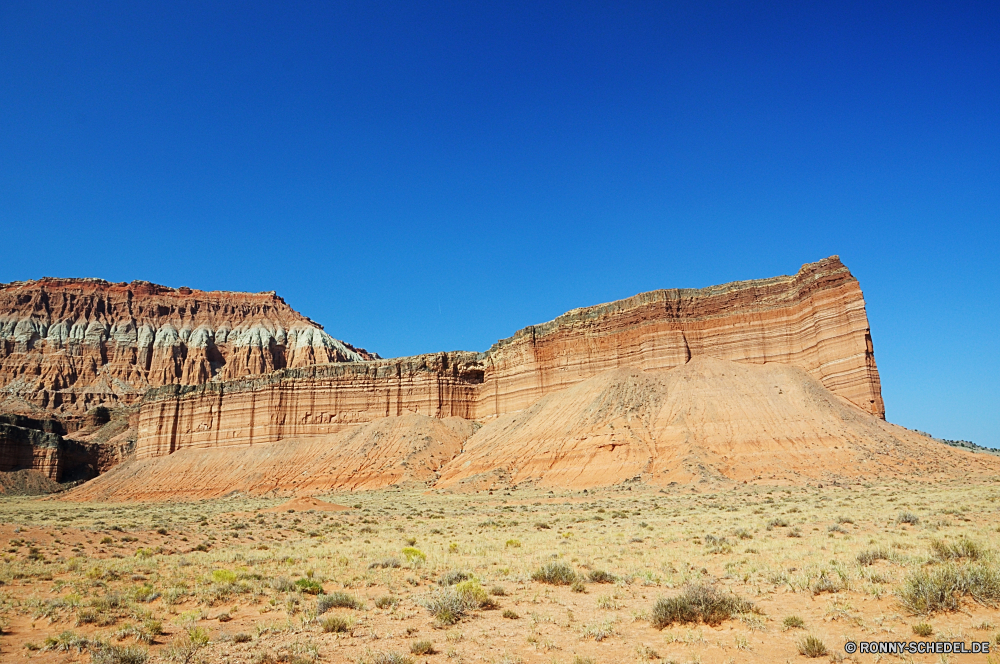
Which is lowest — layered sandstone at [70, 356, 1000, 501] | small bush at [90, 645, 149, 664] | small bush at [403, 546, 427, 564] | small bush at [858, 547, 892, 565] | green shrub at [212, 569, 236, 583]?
small bush at [403, 546, 427, 564]

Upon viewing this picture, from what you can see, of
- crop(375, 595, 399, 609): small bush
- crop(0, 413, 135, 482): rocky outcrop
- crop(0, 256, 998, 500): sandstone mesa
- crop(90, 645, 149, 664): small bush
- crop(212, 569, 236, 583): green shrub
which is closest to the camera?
crop(90, 645, 149, 664): small bush

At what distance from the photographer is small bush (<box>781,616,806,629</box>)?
28.3 feet

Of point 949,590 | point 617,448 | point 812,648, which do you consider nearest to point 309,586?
point 812,648

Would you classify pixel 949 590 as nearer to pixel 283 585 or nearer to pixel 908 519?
pixel 908 519

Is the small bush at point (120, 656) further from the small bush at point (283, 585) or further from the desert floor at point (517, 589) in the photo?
the small bush at point (283, 585)

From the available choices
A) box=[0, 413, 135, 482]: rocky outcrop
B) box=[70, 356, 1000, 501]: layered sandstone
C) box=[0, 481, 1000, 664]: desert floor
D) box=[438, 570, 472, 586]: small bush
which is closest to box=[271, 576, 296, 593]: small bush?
box=[0, 481, 1000, 664]: desert floor

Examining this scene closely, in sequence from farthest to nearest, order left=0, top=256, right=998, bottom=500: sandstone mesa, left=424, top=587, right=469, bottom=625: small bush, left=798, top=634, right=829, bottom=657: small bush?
left=0, top=256, right=998, bottom=500: sandstone mesa, left=424, top=587, right=469, bottom=625: small bush, left=798, top=634, right=829, bottom=657: small bush

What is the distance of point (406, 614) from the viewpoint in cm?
1045

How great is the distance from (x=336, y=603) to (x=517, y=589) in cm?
344

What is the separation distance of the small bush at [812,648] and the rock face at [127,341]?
11600 cm

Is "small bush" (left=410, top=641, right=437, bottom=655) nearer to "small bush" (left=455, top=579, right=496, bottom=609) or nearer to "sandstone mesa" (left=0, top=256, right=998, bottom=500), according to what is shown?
"small bush" (left=455, top=579, right=496, bottom=609)

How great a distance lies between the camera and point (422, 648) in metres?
8.36

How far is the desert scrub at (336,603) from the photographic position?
35.3 feet

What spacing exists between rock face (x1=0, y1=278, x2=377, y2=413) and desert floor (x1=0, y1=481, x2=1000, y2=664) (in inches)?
3978
